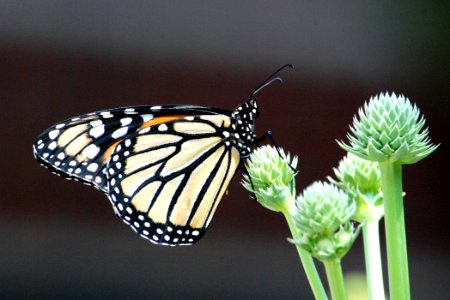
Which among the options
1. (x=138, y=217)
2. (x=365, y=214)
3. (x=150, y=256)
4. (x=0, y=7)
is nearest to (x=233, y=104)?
(x=150, y=256)

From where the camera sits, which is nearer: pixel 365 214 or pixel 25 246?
pixel 365 214

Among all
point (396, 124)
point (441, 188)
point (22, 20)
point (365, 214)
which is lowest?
point (365, 214)

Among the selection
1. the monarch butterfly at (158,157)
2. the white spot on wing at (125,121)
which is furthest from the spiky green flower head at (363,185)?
the white spot on wing at (125,121)

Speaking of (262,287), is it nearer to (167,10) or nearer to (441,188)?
(441,188)

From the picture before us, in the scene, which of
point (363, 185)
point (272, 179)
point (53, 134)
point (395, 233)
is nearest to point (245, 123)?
point (53, 134)

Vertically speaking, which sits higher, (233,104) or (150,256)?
(233,104)

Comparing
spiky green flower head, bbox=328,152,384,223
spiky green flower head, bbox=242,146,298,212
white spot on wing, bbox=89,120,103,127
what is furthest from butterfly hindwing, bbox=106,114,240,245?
spiky green flower head, bbox=328,152,384,223

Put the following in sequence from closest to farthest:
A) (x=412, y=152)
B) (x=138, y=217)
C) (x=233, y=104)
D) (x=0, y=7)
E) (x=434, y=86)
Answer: (x=412, y=152)
(x=138, y=217)
(x=0, y=7)
(x=233, y=104)
(x=434, y=86)

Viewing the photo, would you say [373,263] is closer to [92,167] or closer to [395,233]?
[395,233]
